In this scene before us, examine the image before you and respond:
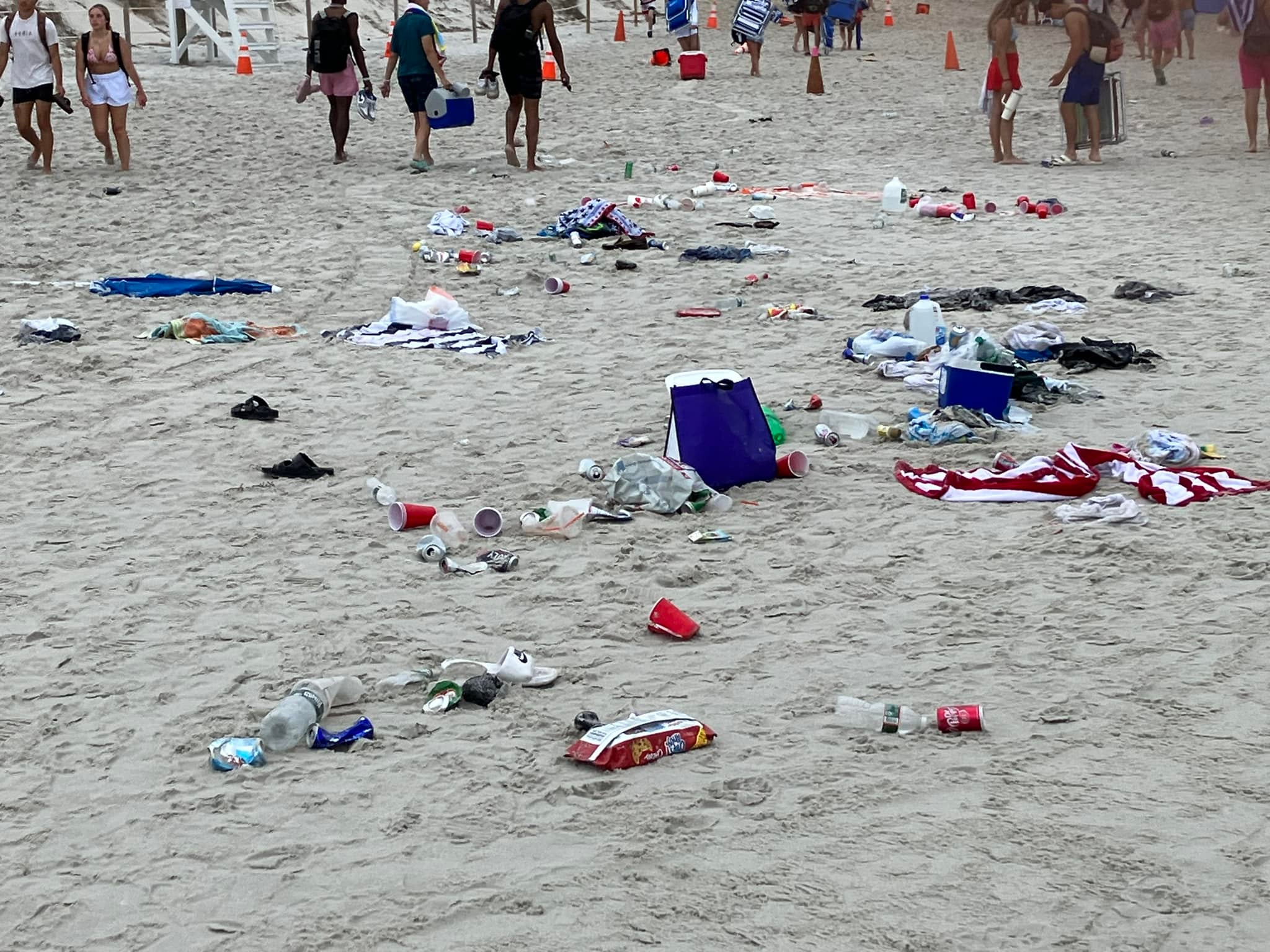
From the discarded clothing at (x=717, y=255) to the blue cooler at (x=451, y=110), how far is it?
4.69 metres

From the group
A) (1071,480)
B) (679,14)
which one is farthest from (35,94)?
(679,14)

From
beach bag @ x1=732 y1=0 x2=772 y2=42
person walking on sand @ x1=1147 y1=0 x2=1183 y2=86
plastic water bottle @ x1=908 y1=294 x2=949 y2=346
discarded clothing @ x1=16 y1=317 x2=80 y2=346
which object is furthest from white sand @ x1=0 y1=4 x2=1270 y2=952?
beach bag @ x1=732 y1=0 x2=772 y2=42

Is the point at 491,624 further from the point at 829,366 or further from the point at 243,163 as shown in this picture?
the point at 243,163

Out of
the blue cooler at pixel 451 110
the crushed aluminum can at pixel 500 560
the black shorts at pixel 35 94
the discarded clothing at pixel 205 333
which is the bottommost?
the crushed aluminum can at pixel 500 560

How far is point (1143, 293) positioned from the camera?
872 centimetres

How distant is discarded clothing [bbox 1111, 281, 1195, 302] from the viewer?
28.5 feet

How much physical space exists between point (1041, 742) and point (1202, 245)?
730 cm

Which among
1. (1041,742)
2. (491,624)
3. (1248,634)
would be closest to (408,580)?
(491,624)

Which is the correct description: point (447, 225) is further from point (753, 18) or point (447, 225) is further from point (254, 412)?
point (753, 18)

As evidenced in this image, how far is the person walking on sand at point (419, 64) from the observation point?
13828 millimetres

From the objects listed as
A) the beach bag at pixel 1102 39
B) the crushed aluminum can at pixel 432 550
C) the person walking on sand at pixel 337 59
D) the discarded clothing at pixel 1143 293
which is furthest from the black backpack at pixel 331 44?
the crushed aluminum can at pixel 432 550

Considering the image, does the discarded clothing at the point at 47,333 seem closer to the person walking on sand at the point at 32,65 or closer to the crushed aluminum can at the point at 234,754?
the crushed aluminum can at the point at 234,754

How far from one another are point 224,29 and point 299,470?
2123 cm

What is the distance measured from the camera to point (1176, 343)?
7.66 meters
